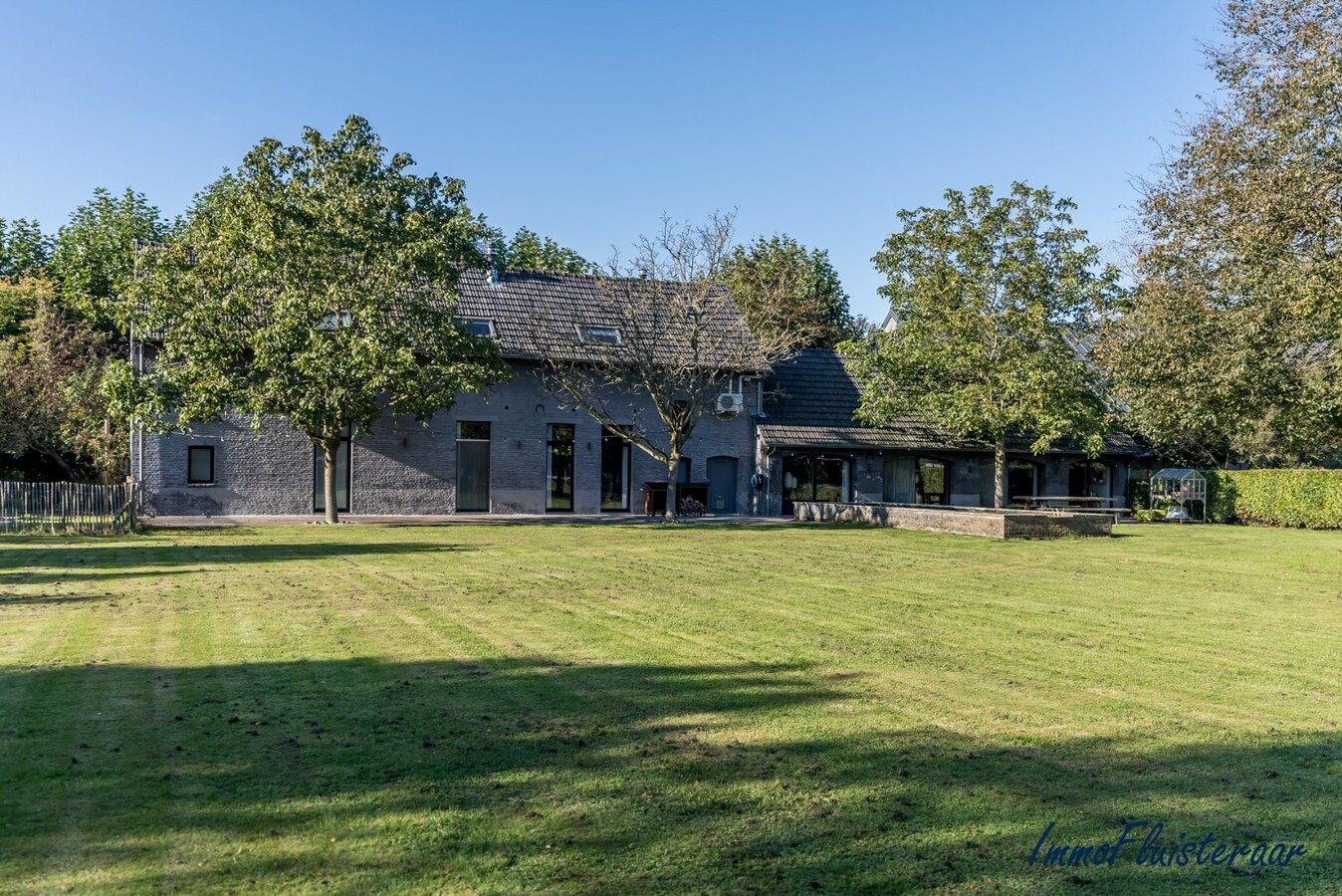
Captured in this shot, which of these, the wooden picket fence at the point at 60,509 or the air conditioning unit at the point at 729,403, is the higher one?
the air conditioning unit at the point at 729,403

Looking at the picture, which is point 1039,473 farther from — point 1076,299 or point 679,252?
point 679,252

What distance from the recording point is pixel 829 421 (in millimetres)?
35562

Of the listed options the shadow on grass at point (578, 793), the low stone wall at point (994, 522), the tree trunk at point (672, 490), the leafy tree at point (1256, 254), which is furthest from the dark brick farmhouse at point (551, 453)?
the shadow on grass at point (578, 793)

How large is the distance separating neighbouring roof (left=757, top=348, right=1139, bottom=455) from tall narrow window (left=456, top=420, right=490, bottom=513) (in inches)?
335

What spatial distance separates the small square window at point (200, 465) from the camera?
29559 millimetres

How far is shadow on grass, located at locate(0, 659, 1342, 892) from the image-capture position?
4215 mm

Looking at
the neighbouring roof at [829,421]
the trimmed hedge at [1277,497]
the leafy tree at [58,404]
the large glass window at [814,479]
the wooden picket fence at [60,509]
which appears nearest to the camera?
the wooden picket fence at [60,509]

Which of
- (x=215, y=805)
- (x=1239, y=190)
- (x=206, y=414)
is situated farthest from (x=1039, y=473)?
(x=215, y=805)

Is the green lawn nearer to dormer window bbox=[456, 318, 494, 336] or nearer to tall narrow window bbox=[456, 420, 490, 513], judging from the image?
tall narrow window bbox=[456, 420, 490, 513]

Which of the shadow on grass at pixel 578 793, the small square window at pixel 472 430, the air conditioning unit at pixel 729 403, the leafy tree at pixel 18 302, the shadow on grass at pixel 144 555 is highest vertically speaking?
the leafy tree at pixel 18 302

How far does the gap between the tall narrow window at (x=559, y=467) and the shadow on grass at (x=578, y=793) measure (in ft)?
82.8

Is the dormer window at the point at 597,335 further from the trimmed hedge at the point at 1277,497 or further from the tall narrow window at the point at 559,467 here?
the trimmed hedge at the point at 1277,497

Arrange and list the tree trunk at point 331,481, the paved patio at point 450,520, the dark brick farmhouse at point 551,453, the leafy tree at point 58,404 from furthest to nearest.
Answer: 1. the leafy tree at point 58,404
2. the dark brick farmhouse at point 551,453
3. the tree trunk at point 331,481
4. the paved patio at point 450,520

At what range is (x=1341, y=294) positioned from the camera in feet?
55.4
